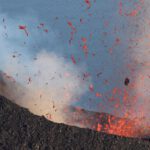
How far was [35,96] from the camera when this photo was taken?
13.3 metres

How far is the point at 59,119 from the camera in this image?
13.1 m

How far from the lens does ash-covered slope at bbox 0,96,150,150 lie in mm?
7168

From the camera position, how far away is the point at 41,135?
292 inches

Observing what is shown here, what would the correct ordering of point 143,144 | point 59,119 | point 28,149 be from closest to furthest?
point 28,149 → point 143,144 → point 59,119

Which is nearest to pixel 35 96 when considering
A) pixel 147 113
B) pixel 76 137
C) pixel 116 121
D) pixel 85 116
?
pixel 85 116

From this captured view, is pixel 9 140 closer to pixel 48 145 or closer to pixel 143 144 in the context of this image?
pixel 48 145

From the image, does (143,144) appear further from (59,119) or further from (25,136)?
(59,119)

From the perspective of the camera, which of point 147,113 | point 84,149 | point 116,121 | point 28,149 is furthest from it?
point 147,113

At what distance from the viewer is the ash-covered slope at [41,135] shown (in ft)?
23.5

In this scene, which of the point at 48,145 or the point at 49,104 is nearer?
the point at 48,145

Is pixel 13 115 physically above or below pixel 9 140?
above

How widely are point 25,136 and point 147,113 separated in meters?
8.99

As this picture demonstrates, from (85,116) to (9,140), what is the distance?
291 inches

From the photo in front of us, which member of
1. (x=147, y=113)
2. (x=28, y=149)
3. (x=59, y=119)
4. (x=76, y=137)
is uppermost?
(x=147, y=113)
